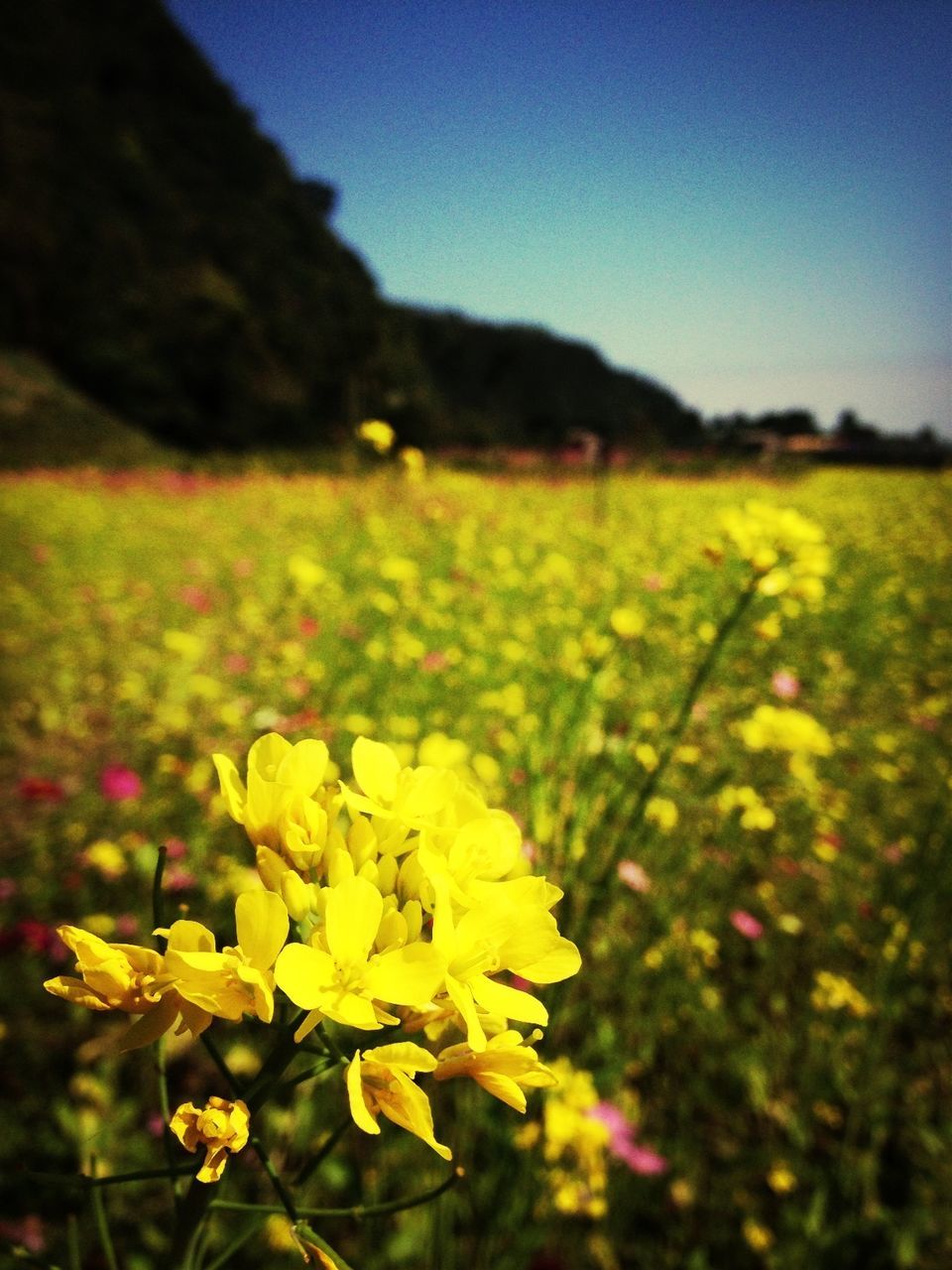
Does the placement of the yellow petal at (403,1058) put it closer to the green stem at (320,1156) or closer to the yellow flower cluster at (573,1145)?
the green stem at (320,1156)

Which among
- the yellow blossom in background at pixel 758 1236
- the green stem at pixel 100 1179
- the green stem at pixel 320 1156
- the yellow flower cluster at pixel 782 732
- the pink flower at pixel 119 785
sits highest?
the green stem at pixel 100 1179

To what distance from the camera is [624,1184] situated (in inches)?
56.7

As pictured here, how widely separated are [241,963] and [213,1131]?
0.11 meters

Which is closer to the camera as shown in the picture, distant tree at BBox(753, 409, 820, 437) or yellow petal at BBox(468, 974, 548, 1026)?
yellow petal at BBox(468, 974, 548, 1026)

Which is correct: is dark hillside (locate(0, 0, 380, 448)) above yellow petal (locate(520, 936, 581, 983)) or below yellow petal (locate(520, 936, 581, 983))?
above

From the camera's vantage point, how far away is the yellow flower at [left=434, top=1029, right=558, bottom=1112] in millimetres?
490

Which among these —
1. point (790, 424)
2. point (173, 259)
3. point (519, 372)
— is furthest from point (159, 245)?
point (519, 372)

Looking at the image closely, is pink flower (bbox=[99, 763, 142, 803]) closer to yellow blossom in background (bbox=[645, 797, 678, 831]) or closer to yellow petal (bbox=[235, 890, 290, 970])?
yellow blossom in background (bbox=[645, 797, 678, 831])

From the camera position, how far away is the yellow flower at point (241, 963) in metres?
0.43

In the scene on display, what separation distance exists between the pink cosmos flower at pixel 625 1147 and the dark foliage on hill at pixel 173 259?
1380 centimetres

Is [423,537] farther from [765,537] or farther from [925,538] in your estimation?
[925,538]

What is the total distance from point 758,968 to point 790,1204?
2.21ft

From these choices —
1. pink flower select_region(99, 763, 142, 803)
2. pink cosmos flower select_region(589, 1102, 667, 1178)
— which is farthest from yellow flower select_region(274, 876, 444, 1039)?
pink flower select_region(99, 763, 142, 803)

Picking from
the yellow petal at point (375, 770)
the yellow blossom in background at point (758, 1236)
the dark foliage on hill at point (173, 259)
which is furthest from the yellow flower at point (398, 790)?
the dark foliage on hill at point (173, 259)
